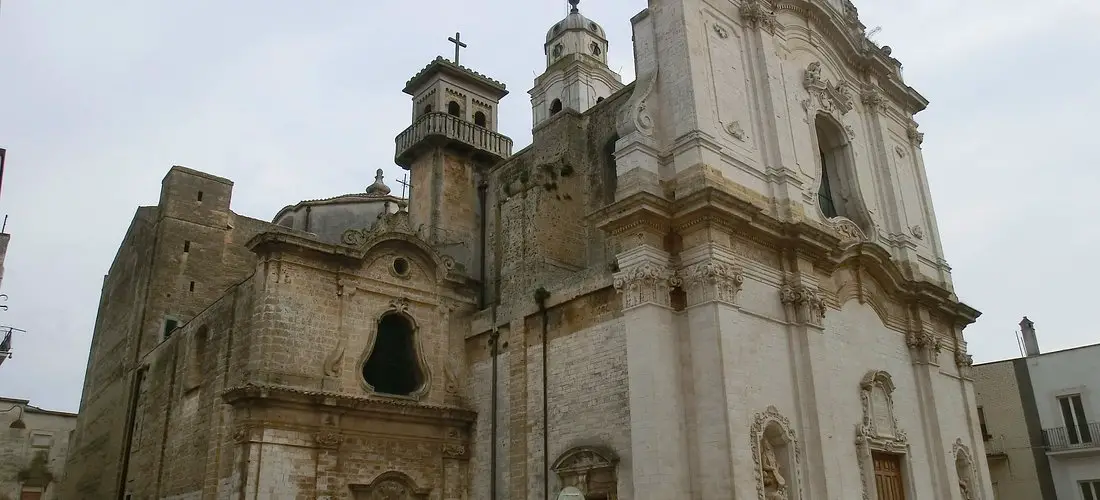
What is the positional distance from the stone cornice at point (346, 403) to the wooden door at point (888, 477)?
7.39 metres

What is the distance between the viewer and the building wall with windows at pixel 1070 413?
2014 cm

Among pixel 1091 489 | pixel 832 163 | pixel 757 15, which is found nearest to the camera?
pixel 757 15

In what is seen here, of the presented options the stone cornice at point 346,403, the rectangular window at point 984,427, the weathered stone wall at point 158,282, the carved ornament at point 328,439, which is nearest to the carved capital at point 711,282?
the stone cornice at point 346,403

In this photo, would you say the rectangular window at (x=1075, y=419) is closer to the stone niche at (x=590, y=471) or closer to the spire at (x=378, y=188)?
the stone niche at (x=590, y=471)

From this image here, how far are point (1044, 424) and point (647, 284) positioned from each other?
47.9 ft

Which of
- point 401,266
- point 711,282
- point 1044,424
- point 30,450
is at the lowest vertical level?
point 1044,424

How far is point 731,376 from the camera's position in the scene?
38.7ft

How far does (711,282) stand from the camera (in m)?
12.1

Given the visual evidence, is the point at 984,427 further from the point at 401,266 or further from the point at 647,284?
the point at 401,266

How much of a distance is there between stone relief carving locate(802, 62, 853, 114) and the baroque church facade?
0.23 feet

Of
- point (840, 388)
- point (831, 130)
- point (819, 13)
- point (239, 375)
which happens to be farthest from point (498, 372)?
point (819, 13)

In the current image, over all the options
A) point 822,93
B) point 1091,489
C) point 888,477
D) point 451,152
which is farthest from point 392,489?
point 1091,489

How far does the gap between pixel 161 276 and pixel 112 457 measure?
4.56m

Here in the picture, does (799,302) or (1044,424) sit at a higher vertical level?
(799,302)
